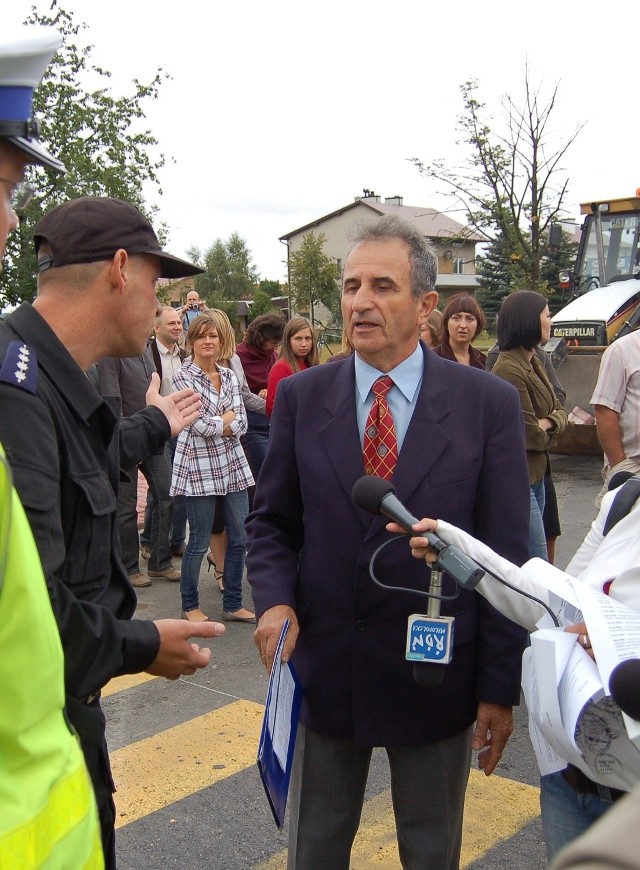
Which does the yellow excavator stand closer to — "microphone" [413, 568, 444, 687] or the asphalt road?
the asphalt road

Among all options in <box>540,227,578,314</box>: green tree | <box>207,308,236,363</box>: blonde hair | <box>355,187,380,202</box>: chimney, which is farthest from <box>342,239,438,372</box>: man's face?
<box>355,187,380,202</box>: chimney

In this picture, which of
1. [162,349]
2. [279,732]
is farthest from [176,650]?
[162,349]

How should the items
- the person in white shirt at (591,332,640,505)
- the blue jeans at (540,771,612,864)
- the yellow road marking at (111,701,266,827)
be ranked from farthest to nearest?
1. the person in white shirt at (591,332,640,505)
2. the yellow road marking at (111,701,266,827)
3. the blue jeans at (540,771,612,864)

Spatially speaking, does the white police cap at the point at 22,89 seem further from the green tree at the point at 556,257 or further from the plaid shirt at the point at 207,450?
the green tree at the point at 556,257

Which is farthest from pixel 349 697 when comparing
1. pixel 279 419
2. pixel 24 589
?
pixel 24 589

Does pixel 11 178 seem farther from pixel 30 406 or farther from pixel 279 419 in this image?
pixel 279 419

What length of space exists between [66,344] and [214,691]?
3299mm

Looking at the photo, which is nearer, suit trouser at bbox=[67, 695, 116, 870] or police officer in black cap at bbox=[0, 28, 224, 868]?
police officer in black cap at bbox=[0, 28, 224, 868]

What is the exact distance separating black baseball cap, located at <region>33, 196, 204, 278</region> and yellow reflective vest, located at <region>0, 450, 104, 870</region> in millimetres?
1123

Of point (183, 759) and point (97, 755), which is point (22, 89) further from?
point (183, 759)

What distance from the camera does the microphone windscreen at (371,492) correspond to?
7.27 feet

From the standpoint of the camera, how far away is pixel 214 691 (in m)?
5.00

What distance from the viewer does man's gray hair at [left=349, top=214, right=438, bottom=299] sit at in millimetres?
2729

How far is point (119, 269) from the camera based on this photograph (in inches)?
86.6
